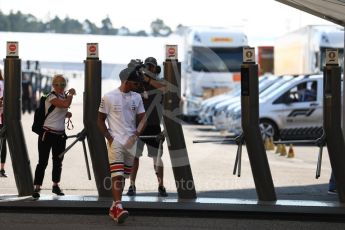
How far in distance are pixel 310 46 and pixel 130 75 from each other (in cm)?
2094

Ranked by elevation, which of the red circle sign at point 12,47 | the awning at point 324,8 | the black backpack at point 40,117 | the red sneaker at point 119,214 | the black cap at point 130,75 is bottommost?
the red sneaker at point 119,214

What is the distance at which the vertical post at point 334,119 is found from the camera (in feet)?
36.8

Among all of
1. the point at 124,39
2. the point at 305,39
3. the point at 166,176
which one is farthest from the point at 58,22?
the point at 166,176

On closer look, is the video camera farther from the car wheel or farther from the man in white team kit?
the car wheel

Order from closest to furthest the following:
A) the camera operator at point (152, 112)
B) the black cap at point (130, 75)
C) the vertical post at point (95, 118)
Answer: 1. the black cap at point (130, 75)
2. the vertical post at point (95, 118)
3. the camera operator at point (152, 112)

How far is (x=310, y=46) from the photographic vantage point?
30359 mm

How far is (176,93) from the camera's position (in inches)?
451

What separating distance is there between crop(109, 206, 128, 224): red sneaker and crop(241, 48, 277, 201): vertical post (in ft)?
6.71

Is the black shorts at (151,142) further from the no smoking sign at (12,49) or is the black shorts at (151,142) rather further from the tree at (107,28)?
the tree at (107,28)

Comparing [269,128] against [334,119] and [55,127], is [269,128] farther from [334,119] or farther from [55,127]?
[55,127]

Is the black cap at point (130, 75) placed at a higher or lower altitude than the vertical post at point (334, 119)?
higher

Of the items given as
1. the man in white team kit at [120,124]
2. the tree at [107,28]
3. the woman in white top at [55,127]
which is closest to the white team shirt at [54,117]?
the woman in white top at [55,127]

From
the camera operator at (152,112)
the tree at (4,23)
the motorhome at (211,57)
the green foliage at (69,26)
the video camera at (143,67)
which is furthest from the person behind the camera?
the tree at (4,23)

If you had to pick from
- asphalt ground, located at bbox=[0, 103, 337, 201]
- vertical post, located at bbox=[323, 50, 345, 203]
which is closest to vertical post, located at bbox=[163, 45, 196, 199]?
asphalt ground, located at bbox=[0, 103, 337, 201]
